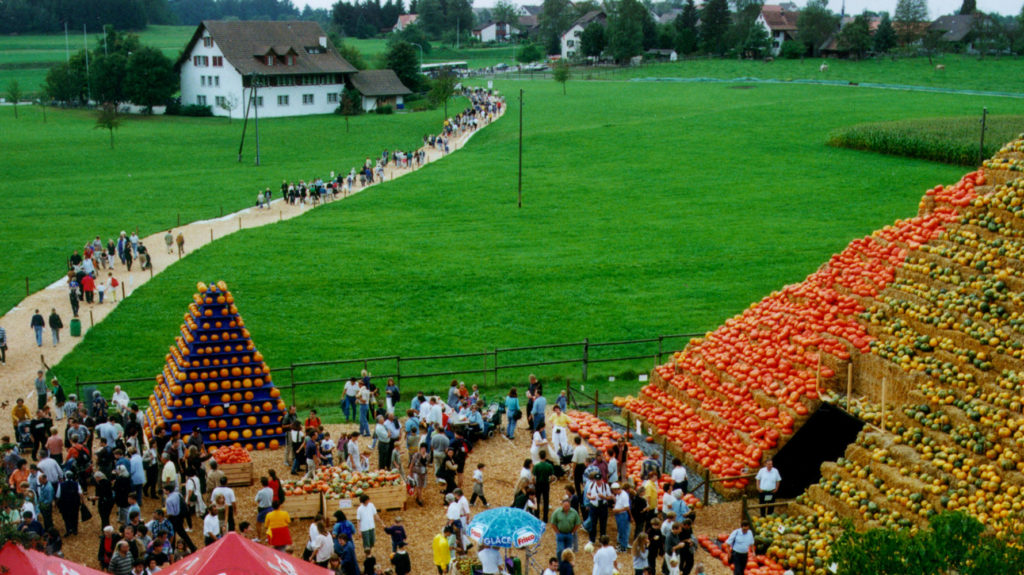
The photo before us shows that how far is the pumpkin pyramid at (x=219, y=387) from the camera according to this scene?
25.4 m

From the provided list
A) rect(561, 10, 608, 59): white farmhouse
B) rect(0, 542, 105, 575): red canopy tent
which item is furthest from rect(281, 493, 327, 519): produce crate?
rect(561, 10, 608, 59): white farmhouse

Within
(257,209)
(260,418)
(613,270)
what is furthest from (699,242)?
(260,418)

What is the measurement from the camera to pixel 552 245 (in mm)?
50438

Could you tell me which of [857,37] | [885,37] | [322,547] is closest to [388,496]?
[322,547]

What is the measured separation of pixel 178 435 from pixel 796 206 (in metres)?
40.9

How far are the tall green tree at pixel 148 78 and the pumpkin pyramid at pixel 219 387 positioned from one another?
8154 cm

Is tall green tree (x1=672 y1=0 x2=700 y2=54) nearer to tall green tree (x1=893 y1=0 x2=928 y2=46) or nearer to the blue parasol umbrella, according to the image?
tall green tree (x1=893 y1=0 x2=928 y2=46)

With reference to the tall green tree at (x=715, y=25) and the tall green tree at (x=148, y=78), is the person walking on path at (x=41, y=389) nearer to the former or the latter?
the tall green tree at (x=148, y=78)

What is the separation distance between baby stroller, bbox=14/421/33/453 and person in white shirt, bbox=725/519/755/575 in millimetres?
16247

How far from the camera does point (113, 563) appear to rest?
58.0 ft

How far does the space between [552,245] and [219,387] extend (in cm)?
2654

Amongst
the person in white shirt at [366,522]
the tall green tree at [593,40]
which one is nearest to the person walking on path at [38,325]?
the person in white shirt at [366,522]

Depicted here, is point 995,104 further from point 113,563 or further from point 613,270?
point 113,563

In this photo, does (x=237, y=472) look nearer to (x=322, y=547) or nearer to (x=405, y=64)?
(x=322, y=547)
